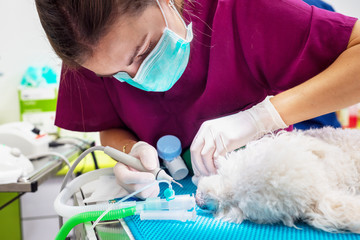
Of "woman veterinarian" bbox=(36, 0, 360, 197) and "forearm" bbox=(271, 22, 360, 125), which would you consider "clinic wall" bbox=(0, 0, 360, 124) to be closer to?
"woman veterinarian" bbox=(36, 0, 360, 197)

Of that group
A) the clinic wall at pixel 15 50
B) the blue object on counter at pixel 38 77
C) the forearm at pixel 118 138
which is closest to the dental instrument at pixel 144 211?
the forearm at pixel 118 138

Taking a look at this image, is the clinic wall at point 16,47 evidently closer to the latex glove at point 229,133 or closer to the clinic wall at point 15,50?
the clinic wall at point 15,50

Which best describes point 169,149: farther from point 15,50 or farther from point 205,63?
point 15,50

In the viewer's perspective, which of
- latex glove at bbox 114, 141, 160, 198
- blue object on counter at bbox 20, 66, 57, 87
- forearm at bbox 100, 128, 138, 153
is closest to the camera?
latex glove at bbox 114, 141, 160, 198

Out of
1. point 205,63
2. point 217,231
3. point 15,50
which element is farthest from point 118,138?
point 15,50

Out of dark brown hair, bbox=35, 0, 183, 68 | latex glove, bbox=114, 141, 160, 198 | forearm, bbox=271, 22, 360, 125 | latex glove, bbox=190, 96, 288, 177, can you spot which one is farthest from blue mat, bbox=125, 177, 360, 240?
dark brown hair, bbox=35, 0, 183, 68

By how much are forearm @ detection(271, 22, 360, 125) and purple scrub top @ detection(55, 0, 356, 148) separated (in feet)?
0.24

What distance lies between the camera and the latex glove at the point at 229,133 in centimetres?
95

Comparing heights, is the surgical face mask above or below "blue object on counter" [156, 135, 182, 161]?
above

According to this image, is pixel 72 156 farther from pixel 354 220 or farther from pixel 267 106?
pixel 354 220

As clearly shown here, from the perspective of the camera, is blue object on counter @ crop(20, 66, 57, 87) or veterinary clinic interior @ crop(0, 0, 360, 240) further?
blue object on counter @ crop(20, 66, 57, 87)

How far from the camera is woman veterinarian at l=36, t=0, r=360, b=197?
841 mm

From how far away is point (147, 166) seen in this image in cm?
90

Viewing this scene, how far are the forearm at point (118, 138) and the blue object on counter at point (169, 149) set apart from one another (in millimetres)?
221
